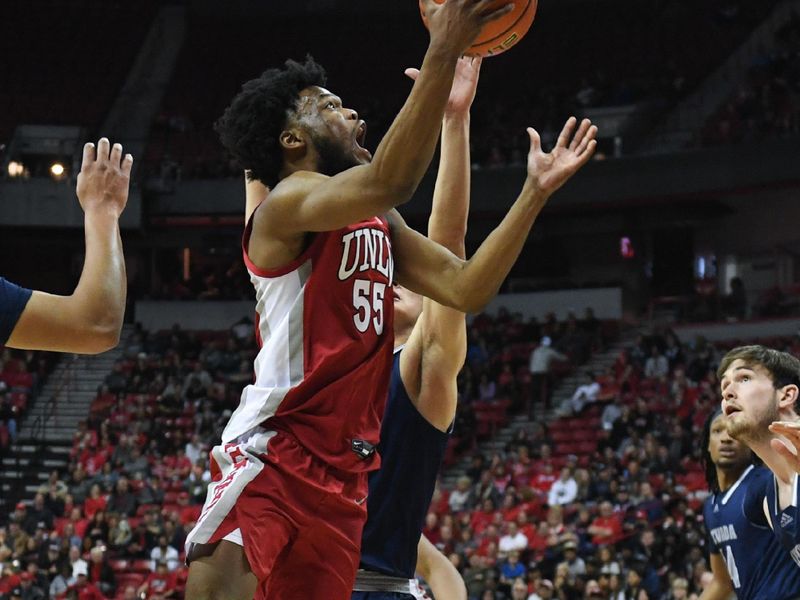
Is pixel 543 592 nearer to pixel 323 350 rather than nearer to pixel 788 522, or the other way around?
pixel 788 522

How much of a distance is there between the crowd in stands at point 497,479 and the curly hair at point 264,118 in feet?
27.3

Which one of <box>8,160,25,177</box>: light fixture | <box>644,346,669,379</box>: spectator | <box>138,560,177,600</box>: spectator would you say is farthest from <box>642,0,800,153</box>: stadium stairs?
<box>138,560,177,600</box>: spectator

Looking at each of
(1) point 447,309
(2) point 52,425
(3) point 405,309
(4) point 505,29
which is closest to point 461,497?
(2) point 52,425

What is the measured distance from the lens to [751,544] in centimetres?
521

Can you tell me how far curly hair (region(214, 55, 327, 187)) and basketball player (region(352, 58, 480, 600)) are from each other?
0.57m

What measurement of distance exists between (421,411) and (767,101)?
20899 mm

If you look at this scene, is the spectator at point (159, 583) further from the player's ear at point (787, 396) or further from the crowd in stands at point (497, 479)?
the player's ear at point (787, 396)

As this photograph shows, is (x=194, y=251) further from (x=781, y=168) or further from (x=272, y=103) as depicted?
(x=272, y=103)

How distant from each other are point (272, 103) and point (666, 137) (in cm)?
2252

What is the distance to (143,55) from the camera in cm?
3033

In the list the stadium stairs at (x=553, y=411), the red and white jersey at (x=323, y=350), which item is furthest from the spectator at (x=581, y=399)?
the red and white jersey at (x=323, y=350)

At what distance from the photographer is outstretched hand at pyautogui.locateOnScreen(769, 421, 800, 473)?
11.6 feet

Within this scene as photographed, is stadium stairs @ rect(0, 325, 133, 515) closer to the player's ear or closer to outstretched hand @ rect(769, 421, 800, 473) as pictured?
the player's ear

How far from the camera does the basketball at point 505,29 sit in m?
3.54
